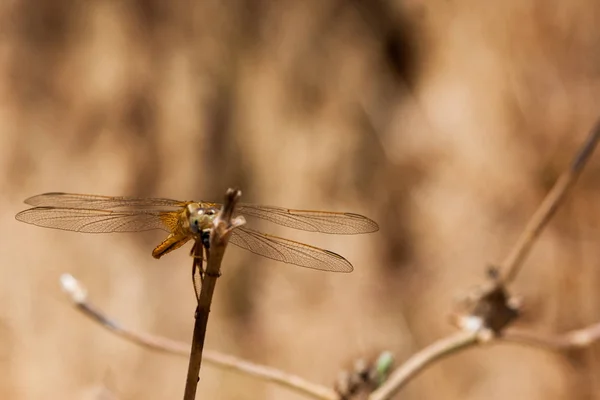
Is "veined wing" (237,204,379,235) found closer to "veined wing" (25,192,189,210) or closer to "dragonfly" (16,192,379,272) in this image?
"dragonfly" (16,192,379,272)

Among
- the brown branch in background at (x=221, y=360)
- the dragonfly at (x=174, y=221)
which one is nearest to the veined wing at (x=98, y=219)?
the dragonfly at (x=174, y=221)

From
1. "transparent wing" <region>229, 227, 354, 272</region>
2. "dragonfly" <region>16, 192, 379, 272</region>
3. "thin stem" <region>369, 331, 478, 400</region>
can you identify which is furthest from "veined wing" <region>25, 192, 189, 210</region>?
"thin stem" <region>369, 331, 478, 400</region>

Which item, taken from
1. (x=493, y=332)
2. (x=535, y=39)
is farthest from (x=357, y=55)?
(x=493, y=332)

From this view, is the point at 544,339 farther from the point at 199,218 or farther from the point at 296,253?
the point at 199,218

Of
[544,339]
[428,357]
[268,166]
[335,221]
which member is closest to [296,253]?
[335,221]

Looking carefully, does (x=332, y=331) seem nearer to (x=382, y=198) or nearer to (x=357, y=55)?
(x=382, y=198)
